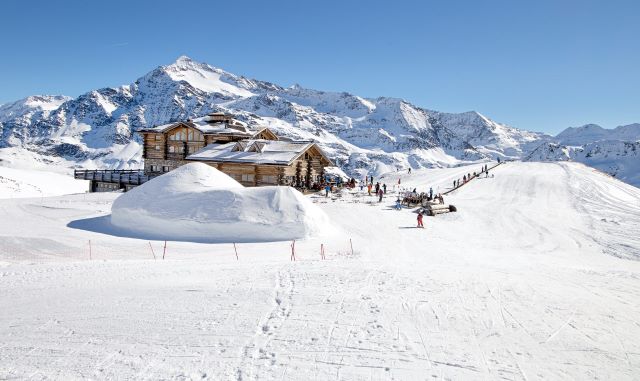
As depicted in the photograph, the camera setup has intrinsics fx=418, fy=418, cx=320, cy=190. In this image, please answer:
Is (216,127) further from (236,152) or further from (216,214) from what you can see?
(216,214)

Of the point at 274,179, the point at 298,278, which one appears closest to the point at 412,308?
the point at 298,278

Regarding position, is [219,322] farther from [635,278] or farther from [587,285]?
[635,278]

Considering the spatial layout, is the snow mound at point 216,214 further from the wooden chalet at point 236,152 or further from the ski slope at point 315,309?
the wooden chalet at point 236,152

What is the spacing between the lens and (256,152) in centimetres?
3772

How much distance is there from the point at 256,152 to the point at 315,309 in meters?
28.8

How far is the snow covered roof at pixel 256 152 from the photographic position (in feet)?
118

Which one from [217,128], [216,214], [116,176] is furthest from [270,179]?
[116,176]

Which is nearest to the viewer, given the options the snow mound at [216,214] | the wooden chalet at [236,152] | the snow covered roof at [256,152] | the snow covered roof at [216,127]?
the snow mound at [216,214]

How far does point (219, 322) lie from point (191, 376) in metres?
2.16

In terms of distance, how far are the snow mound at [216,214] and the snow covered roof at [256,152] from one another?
12.8 meters

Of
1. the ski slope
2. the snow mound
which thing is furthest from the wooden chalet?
the ski slope

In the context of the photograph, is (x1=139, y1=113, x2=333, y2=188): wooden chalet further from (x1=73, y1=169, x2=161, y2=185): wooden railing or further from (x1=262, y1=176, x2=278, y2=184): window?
(x1=73, y1=169, x2=161, y2=185): wooden railing

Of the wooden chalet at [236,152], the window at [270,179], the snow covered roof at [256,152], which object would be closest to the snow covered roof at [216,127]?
the wooden chalet at [236,152]

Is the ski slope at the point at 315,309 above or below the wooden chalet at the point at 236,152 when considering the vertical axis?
below
